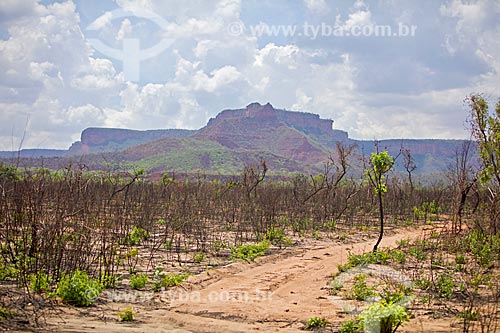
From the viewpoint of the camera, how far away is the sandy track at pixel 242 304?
21.7 ft

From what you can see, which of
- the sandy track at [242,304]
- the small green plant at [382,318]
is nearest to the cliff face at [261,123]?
the sandy track at [242,304]

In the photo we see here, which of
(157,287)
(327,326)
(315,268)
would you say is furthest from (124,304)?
(315,268)

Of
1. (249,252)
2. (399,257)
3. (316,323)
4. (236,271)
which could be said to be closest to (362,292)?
(316,323)

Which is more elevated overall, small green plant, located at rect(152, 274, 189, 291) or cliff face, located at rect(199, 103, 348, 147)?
cliff face, located at rect(199, 103, 348, 147)

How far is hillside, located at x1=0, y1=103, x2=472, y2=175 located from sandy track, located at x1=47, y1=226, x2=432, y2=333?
46029 millimetres

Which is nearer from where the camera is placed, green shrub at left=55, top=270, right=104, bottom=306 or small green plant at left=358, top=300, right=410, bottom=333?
small green plant at left=358, top=300, right=410, bottom=333

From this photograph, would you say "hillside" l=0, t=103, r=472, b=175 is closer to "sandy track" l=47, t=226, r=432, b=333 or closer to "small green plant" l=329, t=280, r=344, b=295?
"sandy track" l=47, t=226, r=432, b=333

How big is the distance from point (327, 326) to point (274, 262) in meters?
5.33

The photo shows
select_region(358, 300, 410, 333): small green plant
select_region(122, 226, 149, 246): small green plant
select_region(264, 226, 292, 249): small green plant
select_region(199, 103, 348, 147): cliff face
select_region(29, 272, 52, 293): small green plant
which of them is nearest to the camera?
select_region(358, 300, 410, 333): small green plant

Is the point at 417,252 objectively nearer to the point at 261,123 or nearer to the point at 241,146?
the point at 241,146

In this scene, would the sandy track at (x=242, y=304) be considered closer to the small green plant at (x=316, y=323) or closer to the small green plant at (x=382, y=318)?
the small green plant at (x=316, y=323)

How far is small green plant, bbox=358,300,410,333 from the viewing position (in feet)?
18.4

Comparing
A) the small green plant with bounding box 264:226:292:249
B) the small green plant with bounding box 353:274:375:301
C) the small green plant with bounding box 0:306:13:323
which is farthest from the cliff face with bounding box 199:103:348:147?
the small green plant with bounding box 0:306:13:323

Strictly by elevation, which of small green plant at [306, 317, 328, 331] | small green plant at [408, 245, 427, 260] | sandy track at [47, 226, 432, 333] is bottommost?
sandy track at [47, 226, 432, 333]
